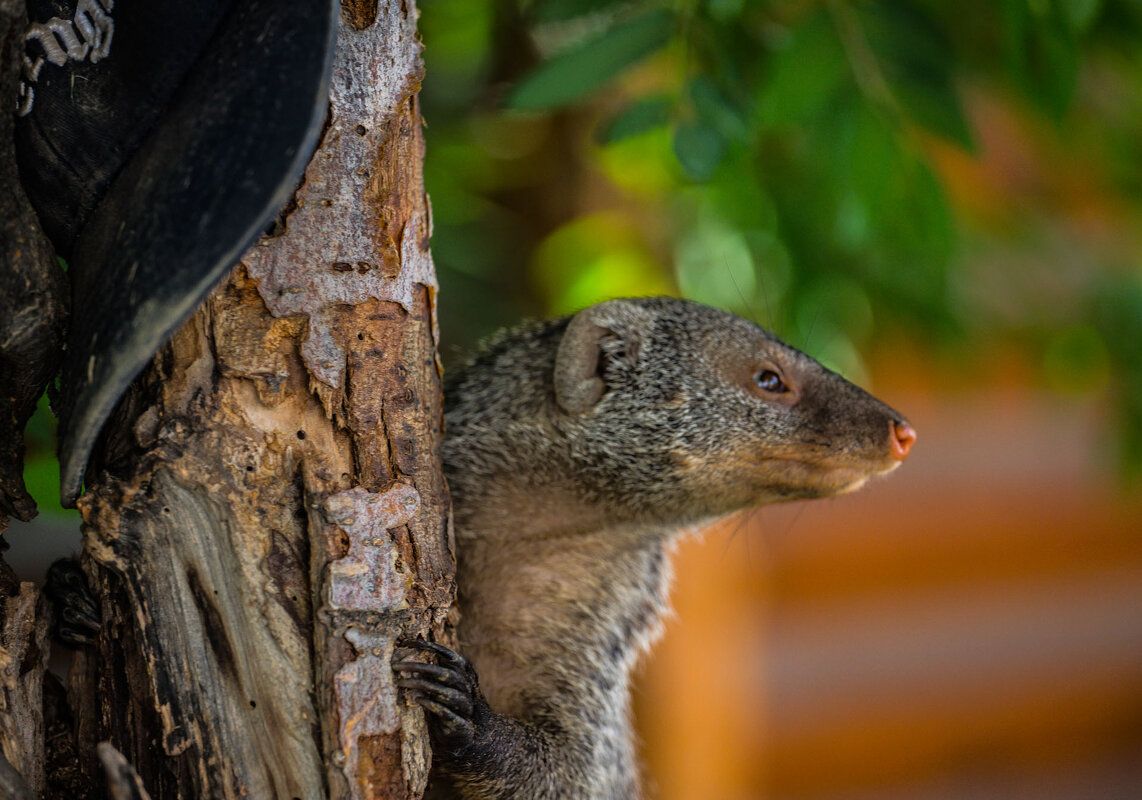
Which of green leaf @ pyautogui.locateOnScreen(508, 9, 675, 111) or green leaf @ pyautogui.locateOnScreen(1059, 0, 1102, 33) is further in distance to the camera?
green leaf @ pyautogui.locateOnScreen(508, 9, 675, 111)

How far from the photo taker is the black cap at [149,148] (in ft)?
4.06

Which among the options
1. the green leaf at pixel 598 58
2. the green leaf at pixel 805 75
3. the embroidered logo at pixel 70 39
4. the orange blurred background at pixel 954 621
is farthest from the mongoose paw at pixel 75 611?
the orange blurred background at pixel 954 621

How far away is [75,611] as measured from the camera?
1.61 meters

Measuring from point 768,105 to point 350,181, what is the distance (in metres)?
A: 1.00

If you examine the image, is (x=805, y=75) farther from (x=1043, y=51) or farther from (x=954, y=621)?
(x=954, y=621)

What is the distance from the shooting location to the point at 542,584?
2268 millimetres

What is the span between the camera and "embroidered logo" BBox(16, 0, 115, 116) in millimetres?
1444

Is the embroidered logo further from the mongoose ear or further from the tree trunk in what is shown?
→ the mongoose ear

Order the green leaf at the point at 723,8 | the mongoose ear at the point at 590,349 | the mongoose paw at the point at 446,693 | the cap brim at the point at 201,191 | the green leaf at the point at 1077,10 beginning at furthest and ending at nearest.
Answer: the mongoose ear at the point at 590,349 < the green leaf at the point at 723,8 < the green leaf at the point at 1077,10 < the mongoose paw at the point at 446,693 < the cap brim at the point at 201,191

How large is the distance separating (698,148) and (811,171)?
609 mm

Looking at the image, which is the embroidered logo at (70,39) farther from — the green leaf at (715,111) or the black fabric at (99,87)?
the green leaf at (715,111)

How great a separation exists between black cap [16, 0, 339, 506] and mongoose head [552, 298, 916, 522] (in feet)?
3.69

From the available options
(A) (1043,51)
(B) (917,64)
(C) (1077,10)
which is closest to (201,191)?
(C) (1077,10)

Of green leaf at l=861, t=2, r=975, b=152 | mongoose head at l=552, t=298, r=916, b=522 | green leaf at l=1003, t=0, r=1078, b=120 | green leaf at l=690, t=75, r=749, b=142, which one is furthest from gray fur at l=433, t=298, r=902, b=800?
green leaf at l=1003, t=0, r=1078, b=120
